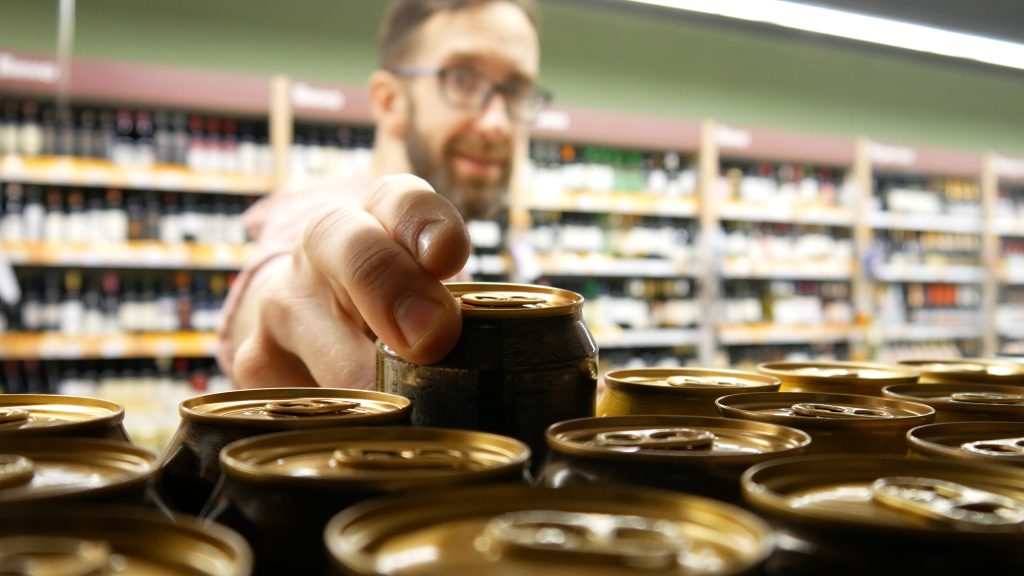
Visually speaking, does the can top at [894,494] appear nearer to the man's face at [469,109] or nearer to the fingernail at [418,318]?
the fingernail at [418,318]

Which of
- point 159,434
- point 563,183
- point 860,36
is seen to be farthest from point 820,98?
point 159,434

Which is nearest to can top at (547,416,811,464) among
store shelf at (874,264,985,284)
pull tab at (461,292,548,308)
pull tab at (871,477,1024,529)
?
pull tab at (871,477,1024,529)

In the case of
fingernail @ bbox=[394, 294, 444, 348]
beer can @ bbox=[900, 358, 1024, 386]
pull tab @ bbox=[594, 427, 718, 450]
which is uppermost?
fingernail @ bbox=[394, 294, 444, 348]

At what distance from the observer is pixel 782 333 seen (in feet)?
19.7

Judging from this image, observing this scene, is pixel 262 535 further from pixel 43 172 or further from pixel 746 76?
pixel 746 76

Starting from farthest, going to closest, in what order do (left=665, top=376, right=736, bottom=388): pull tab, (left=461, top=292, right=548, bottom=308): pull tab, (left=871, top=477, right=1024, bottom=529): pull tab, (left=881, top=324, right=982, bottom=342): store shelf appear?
→ 1. (left=881, top=324, right=982, bottom=342): store shelf
2. (left=665, top=376, right=736, bottom=388): pull tab
3. (left=461, top=292, right=548, bottom=308): pull tab
4. (left=871, top=477, right=1024, bottom=529): pull tab

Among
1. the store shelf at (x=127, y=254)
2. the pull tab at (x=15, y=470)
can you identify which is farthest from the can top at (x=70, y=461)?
the store shelf at (x=127, y=254)

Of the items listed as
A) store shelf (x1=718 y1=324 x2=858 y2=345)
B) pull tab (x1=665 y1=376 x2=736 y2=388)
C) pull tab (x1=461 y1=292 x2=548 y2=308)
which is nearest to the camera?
pull tab (x1=461 y1=292 x2=548 y2=308)

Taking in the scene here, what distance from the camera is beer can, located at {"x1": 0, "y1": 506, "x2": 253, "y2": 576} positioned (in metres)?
0.57

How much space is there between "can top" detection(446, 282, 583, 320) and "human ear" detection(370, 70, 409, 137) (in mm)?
2009

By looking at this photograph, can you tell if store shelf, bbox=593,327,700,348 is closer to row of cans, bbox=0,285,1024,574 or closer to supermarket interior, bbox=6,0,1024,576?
supermarket interior, bbox=6,0,1024,576

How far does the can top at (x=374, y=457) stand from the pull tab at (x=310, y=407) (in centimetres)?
13

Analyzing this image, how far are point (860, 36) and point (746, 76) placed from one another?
209 centimetres

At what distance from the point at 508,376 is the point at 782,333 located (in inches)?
210
